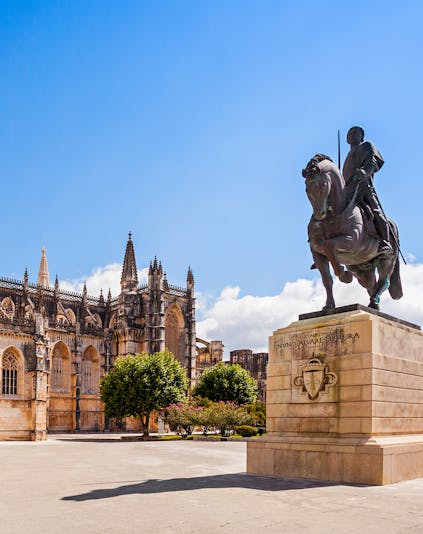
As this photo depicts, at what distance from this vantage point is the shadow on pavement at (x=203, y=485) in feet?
30.1

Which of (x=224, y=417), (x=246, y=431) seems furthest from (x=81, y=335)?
(x=246, y=431)

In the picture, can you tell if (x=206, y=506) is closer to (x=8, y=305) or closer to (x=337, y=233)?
(x=337, y=233)

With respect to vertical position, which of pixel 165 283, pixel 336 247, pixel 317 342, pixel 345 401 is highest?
pixel 165 283

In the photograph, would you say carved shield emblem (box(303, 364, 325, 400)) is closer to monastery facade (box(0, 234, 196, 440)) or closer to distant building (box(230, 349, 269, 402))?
monastery facade (box(0, 234, 196, 440))

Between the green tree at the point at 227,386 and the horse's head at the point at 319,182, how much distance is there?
4558 centimetres

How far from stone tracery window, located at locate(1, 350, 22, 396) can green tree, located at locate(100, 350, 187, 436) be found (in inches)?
272

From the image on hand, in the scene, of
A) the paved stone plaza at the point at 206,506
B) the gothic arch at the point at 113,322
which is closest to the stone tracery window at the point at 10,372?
the gothic arch at the point at 113,322

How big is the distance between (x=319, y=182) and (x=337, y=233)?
1.16 meters

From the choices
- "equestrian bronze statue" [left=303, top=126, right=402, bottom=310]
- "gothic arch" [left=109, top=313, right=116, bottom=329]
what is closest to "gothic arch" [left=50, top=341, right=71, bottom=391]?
"gothic arch" [left=109, top=313, right=116, bottom=329]

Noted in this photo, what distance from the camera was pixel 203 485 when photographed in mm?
9922

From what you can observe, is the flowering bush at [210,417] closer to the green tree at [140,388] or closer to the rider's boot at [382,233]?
the green tree at [140,388]

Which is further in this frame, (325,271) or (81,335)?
(81,335)

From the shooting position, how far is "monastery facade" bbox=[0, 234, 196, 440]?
45.0 meters

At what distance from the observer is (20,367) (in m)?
44.9
